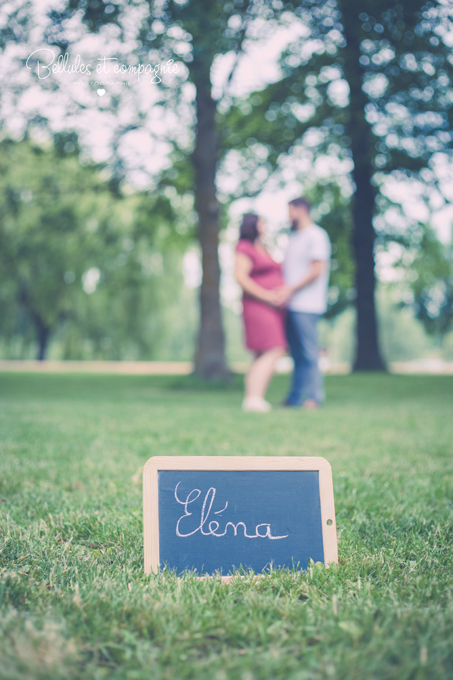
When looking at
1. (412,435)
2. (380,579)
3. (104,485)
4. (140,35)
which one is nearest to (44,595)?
(380,579)

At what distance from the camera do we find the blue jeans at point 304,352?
6.25 m

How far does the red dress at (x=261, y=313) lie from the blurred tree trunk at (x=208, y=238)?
4369mm

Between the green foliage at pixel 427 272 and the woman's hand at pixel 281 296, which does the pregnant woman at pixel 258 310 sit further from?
the green foliage at pixel 427 272

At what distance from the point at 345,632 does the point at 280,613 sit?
0.18 m

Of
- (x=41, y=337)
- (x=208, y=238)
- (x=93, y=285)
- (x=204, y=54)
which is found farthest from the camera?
(x=41, y=337)

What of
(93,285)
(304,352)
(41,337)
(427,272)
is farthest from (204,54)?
(41,337)

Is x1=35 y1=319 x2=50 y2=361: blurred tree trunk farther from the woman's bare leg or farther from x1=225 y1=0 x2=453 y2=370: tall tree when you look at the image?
the woman's bare leg

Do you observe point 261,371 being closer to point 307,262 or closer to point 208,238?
point 307,262

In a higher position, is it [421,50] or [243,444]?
[421,50]

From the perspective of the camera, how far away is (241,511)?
1671 mm

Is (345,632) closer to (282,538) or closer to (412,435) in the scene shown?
(282,538)

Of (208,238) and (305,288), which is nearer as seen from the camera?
(305,288)

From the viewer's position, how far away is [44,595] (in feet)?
4.63

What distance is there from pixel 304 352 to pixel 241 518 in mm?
4679
